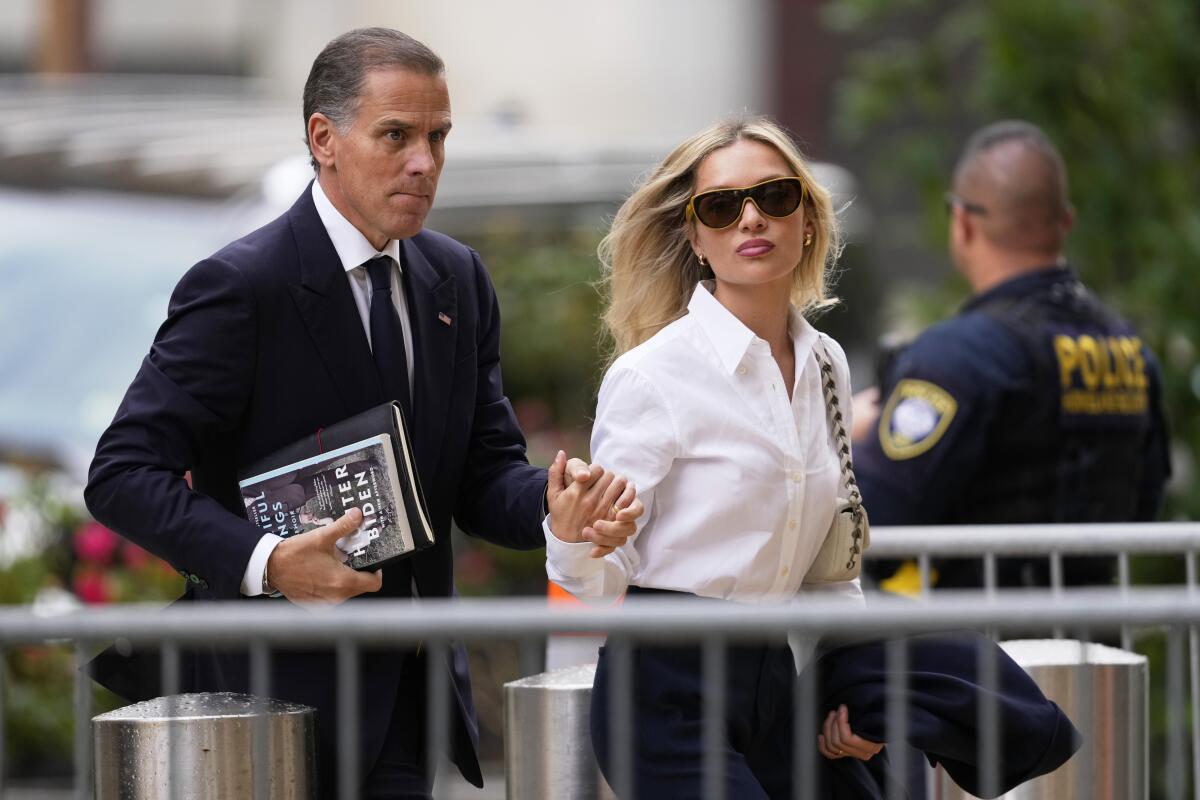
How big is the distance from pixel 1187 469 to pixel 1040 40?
69.0 inches

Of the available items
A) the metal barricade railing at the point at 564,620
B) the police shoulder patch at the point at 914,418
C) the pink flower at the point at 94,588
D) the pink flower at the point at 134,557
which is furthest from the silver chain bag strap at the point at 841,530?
the pink flower at the point at 134,557

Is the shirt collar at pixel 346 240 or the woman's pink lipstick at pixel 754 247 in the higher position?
the shirt collar at pixel 346 240

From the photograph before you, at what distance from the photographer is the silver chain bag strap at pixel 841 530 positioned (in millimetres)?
3418

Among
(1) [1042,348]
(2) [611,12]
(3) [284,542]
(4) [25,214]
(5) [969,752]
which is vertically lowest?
(5) [969,752]

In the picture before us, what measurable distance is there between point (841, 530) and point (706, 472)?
294 mm

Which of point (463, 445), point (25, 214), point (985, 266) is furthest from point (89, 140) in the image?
point (463, 445)

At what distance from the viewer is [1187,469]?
297 inches

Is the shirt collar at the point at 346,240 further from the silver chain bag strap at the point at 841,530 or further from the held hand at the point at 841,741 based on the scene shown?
the held hand at the point at 841,741

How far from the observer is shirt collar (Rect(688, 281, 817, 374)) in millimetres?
3361

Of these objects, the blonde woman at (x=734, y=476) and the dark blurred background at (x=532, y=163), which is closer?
the blonde woman at (x=734, y=476)

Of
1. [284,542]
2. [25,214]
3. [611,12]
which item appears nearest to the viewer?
→ [284,542]

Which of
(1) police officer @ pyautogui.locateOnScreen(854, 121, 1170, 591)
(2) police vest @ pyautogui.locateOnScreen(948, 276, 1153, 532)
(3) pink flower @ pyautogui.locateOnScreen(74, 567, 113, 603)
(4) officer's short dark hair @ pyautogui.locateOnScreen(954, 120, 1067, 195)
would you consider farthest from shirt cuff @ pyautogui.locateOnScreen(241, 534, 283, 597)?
(3) pink flower @ pyautogui.locateOnScreen(74, 567, 113, 603)

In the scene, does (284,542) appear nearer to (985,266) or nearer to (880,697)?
(880,697)

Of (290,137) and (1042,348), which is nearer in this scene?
(1042,348)
